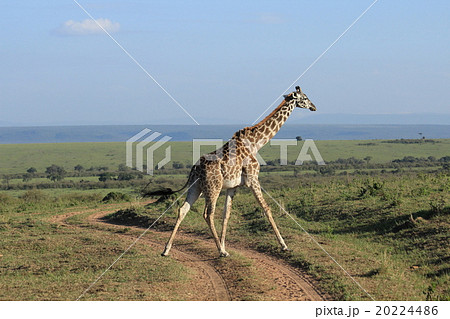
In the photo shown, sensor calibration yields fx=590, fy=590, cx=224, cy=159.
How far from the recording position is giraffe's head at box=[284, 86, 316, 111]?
13.3 metres

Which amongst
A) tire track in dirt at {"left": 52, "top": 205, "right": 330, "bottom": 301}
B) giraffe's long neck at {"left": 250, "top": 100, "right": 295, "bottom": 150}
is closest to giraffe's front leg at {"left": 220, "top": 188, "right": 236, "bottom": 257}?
tire track in dirt at {"left": 52, "top": 205, "right": 330, "bottom": 301}

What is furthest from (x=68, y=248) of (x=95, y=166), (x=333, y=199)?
(x=95, y=166)

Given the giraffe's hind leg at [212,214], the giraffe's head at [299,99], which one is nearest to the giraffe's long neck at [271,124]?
the giraffe's head at [299,99]

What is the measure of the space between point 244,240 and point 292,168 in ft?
148

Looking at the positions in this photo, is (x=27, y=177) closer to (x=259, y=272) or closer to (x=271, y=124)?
(x=271, y=124)

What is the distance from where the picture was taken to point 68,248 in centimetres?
1415

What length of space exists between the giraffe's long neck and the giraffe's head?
118 mm

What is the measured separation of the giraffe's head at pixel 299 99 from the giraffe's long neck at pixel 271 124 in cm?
12

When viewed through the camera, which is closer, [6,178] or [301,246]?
[301,246]

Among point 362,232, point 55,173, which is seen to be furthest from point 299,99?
point 55,173

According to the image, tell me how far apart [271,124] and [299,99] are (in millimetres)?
870

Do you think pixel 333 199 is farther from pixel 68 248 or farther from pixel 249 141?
pixel 68 248

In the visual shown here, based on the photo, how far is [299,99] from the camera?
13398 millimetres

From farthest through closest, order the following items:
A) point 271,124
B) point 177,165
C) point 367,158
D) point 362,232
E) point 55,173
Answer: point 177,165
point 367,158
point 55,173
point 362,232
point 271,124
